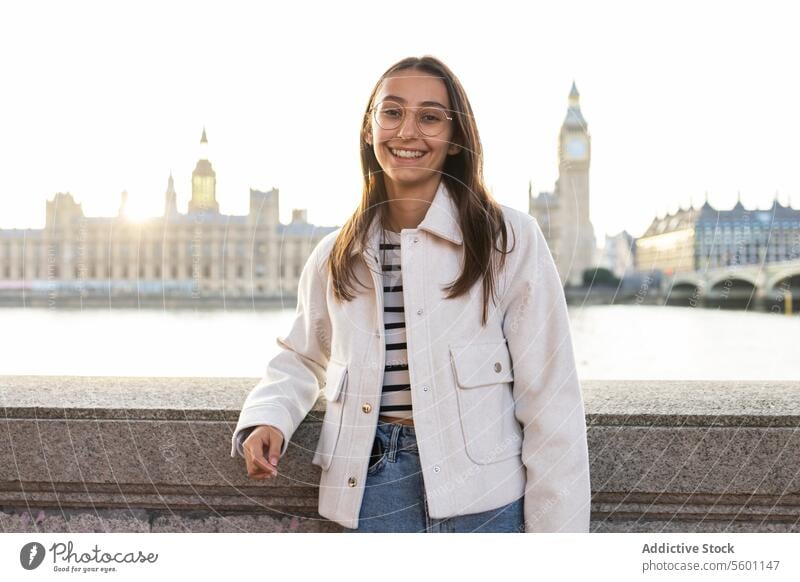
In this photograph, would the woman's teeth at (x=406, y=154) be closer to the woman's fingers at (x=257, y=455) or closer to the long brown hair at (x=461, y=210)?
the long brown hair at (x=461, y=210)

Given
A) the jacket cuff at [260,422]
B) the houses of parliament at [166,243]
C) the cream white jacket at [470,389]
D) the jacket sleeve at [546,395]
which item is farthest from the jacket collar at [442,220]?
the houses of parliament at [166,243]

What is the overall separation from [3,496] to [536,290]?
3.25ft

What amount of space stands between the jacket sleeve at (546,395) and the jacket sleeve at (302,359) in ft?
1.01

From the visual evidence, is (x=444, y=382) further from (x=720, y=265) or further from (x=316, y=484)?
(x=720, y=265)

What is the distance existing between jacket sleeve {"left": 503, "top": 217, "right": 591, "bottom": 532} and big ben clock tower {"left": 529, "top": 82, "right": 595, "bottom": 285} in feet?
1.48

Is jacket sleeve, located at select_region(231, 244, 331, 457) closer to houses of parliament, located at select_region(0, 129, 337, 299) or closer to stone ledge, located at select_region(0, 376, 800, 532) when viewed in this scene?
stone ledge, located at select_region(0, 376, 800, 532)

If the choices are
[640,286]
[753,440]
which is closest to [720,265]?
[640,286]

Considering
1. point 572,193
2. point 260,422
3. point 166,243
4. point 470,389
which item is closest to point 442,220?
point 470,389

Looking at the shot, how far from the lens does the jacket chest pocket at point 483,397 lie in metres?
1.13

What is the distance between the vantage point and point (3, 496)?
1.38m

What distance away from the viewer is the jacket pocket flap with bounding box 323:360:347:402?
3.91ft

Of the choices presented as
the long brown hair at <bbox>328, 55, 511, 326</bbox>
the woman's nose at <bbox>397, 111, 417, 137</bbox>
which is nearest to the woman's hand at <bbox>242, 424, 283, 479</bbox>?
the long brown hair at <bbox>328, 55, 511, 326</bbox>

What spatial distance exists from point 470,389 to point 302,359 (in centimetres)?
30
